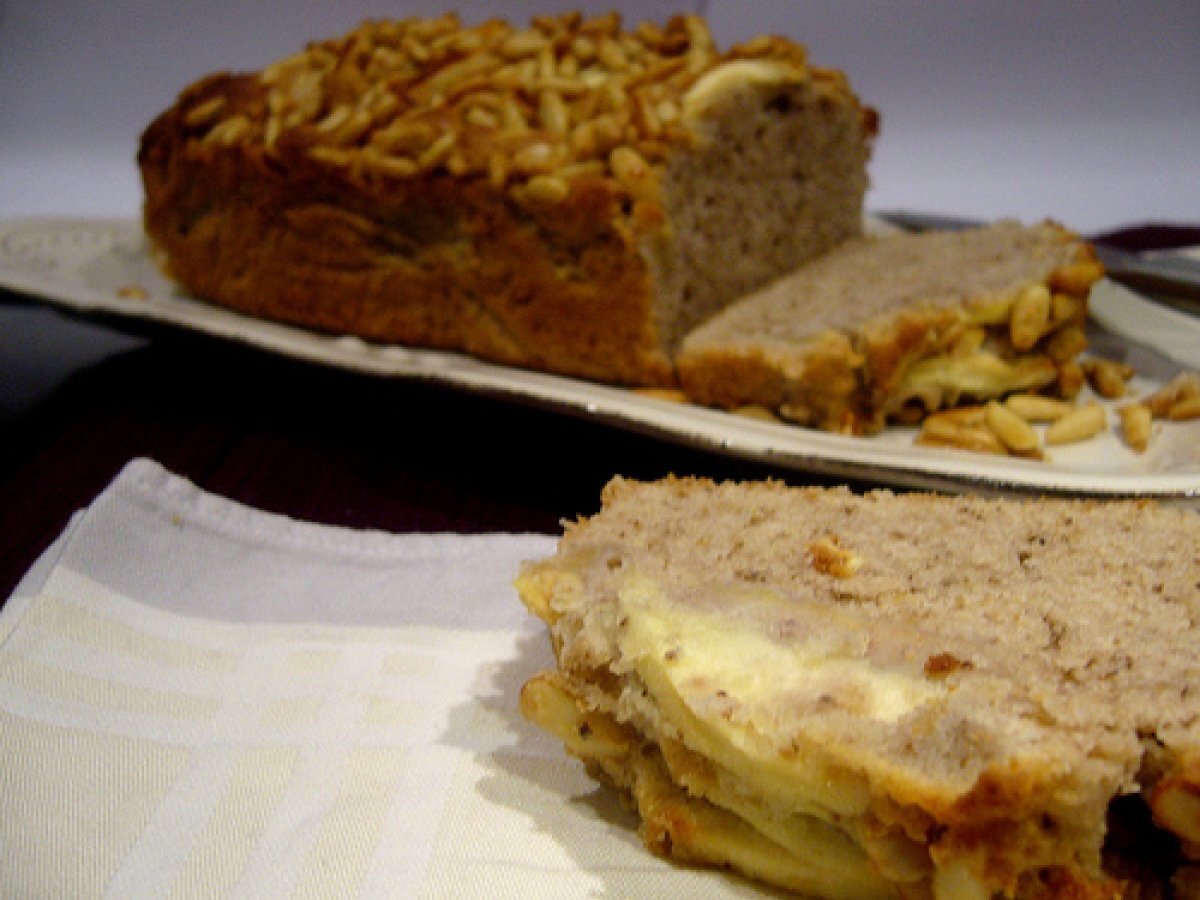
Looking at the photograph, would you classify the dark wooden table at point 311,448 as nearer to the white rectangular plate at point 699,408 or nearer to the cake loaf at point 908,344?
the white rectangular plate at point 699,408

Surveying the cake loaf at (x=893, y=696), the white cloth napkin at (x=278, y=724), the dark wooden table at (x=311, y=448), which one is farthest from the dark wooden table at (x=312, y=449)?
the cake loaf at (x=893, y=696)

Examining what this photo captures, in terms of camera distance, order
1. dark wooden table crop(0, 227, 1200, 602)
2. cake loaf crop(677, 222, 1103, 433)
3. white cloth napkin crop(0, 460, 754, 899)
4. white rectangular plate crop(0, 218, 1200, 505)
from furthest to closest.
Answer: cake loaf crop(677, 222, 1103, 433) → dark wooden table crop(0, 227, 1200, 602) → white rectangular plate crop(0, 218, 1200, 505) → white cloth napkin crop(0, 460, 754, 899)

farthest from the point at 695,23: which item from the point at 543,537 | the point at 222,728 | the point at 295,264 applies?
the point at 222,728

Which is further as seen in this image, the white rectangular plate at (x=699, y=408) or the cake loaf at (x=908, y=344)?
the cake loaf at (x=908, y=344)

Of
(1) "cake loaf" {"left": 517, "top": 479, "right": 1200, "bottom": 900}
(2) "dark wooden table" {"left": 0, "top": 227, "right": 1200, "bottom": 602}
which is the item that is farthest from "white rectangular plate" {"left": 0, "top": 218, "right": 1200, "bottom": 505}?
(1) "cake loaf" {"left": 517, "top": 479, "right": 1200, "bottom": 900}

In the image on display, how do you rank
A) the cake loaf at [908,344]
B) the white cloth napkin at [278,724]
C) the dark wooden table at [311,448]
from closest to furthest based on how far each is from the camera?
the white cloth napkin at [278,724] → the dark wooden table at [311,448] → the cake loaf at [908,344]

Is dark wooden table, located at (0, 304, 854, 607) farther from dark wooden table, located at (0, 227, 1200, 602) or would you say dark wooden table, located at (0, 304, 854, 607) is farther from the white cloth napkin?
the white cloth napkin
